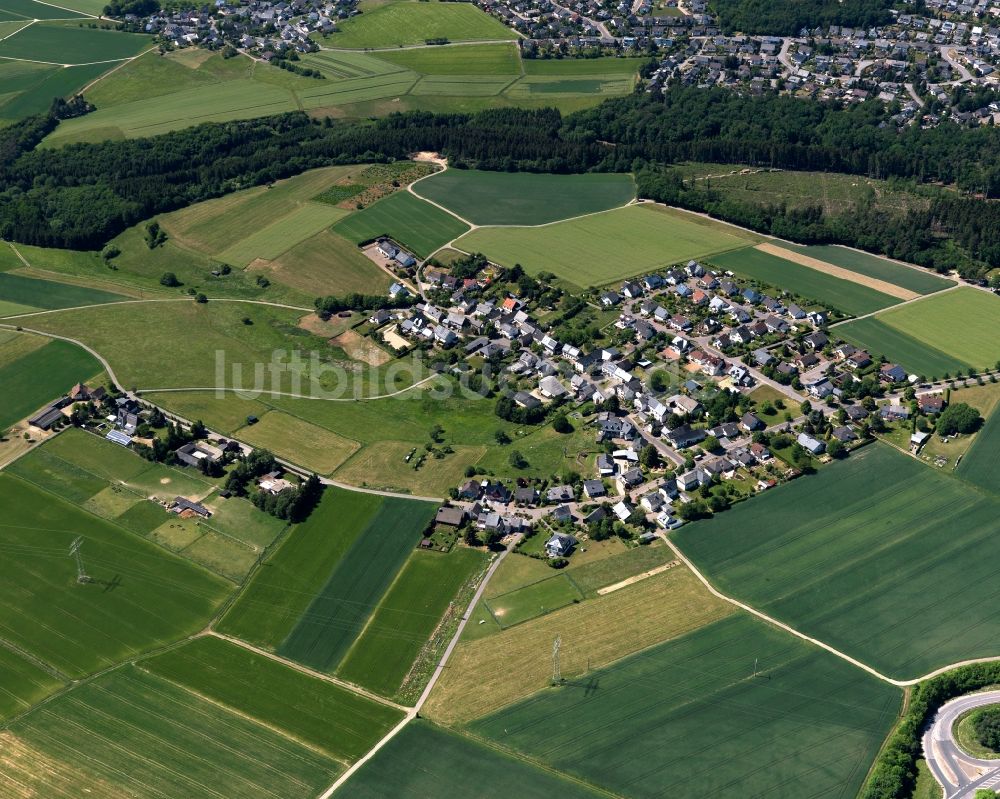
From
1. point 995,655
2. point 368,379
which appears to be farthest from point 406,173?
point 995,655

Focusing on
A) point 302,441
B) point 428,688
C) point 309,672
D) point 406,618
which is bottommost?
point 309,672

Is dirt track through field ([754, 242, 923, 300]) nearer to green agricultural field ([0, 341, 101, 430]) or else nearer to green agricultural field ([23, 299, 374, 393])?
green agricultural field ([23, 299, 374, 393])

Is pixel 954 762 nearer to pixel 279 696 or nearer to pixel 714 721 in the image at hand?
pixel 714 721

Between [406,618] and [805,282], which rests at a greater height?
[805,282]

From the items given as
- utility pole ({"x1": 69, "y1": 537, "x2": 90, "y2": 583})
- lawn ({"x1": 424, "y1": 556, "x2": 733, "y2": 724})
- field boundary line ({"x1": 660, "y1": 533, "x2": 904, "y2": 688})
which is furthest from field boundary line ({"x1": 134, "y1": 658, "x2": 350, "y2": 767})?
field boundary line ({"x1": 660, "y1": 533, "x2": 904, "y2": 688})

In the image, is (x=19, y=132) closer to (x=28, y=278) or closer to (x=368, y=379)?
(x=28, y=278)

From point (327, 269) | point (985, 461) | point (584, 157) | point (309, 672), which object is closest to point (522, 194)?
point (584, 157)
